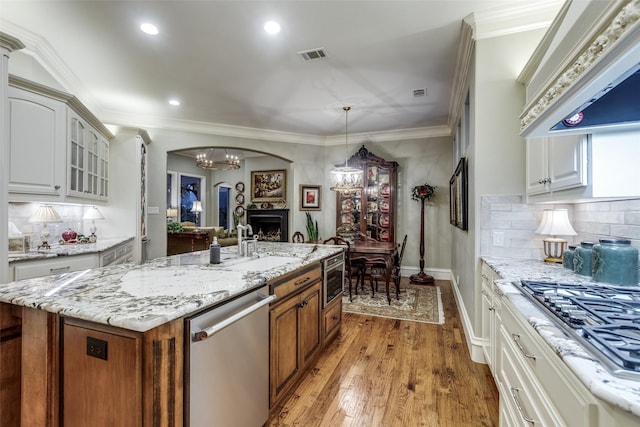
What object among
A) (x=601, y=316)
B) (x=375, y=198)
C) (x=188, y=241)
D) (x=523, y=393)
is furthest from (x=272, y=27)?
(x=188, y=241)

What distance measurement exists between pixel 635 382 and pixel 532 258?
195cm

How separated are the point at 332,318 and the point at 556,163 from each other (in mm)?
2107

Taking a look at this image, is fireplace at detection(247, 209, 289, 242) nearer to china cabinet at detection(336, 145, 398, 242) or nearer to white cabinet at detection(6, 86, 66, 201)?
china cabinet at detection(336, 145, 398, 242)

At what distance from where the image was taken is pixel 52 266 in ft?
8.58

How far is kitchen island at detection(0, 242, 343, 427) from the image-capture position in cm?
102

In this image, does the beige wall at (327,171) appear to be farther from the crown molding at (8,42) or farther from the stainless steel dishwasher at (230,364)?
the stainless steel dishwasher at (230,364)

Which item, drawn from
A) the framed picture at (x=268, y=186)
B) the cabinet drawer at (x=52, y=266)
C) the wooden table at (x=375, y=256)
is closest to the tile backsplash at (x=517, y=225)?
the wooden table at (x=375, y=256)

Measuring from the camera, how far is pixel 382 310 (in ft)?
12.2

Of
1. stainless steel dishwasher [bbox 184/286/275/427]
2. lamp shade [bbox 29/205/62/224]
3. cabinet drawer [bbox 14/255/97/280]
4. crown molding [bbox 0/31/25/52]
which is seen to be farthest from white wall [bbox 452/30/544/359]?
lamp shade [bbox 29/205/62/224]

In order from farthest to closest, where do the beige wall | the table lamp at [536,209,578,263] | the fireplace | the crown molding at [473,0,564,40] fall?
the fireplace → the beige wall → the crown molding at [473,0,564,40] → the table lamp at [536,209,578,263]

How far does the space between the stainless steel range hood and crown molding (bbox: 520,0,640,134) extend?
0.39 ft

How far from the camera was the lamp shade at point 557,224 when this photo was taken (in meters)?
2.01

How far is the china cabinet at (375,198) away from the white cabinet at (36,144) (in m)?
4.26

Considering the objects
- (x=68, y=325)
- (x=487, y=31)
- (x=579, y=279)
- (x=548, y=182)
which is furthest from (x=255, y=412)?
(x=487, y=31)
